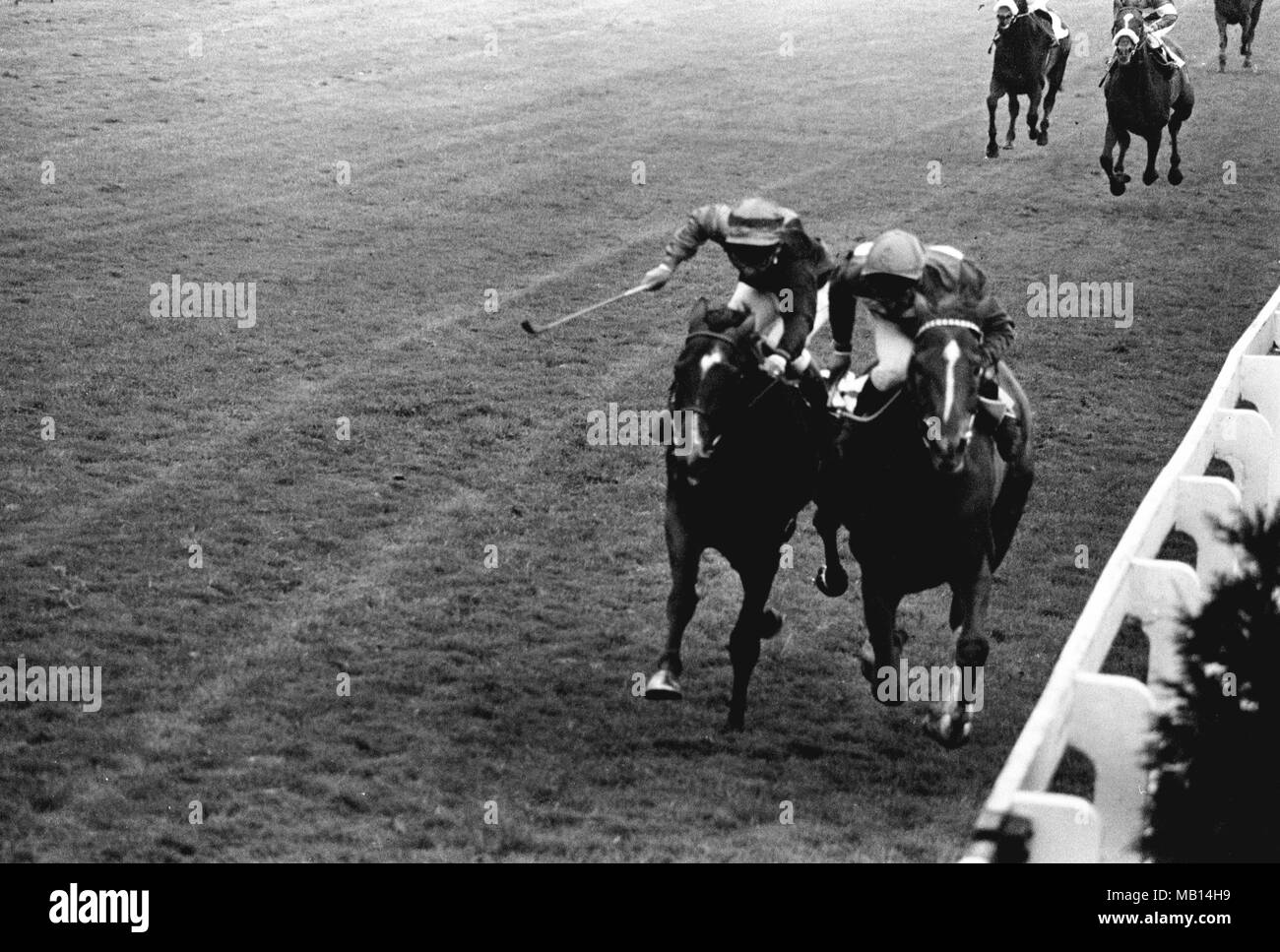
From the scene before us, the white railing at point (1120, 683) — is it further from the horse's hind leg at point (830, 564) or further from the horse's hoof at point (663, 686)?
the horse's hoof at point (663, 686)

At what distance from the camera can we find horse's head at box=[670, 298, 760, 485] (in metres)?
7.27

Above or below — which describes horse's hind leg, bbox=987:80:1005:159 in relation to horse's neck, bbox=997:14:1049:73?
below

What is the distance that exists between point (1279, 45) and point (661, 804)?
2591 centimetres

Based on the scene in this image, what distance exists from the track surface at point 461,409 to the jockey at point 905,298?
1629mm

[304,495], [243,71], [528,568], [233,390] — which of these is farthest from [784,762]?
[243,71]

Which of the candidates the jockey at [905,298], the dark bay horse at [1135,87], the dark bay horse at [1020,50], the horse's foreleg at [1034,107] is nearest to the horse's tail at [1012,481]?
the jockey at [905,298]

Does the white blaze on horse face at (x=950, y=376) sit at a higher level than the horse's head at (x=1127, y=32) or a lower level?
lower

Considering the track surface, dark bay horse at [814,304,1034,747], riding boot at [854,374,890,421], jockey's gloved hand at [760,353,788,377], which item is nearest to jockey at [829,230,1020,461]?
riding boot at [854,374,890,421]

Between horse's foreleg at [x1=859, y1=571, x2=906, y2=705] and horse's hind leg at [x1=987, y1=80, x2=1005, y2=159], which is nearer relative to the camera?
horse's foreleg at [x1=859, y1=571, x2=906, y2=705]

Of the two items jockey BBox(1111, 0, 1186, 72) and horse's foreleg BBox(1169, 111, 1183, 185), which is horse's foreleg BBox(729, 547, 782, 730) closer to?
jockey BBox(1111, 0, 1186, 72)

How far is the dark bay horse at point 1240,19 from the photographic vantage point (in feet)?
86.1

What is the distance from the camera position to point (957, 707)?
7582 mm

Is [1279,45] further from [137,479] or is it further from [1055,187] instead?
[137,479]

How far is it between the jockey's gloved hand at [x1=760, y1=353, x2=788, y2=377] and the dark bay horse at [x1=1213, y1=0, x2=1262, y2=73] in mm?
21403
